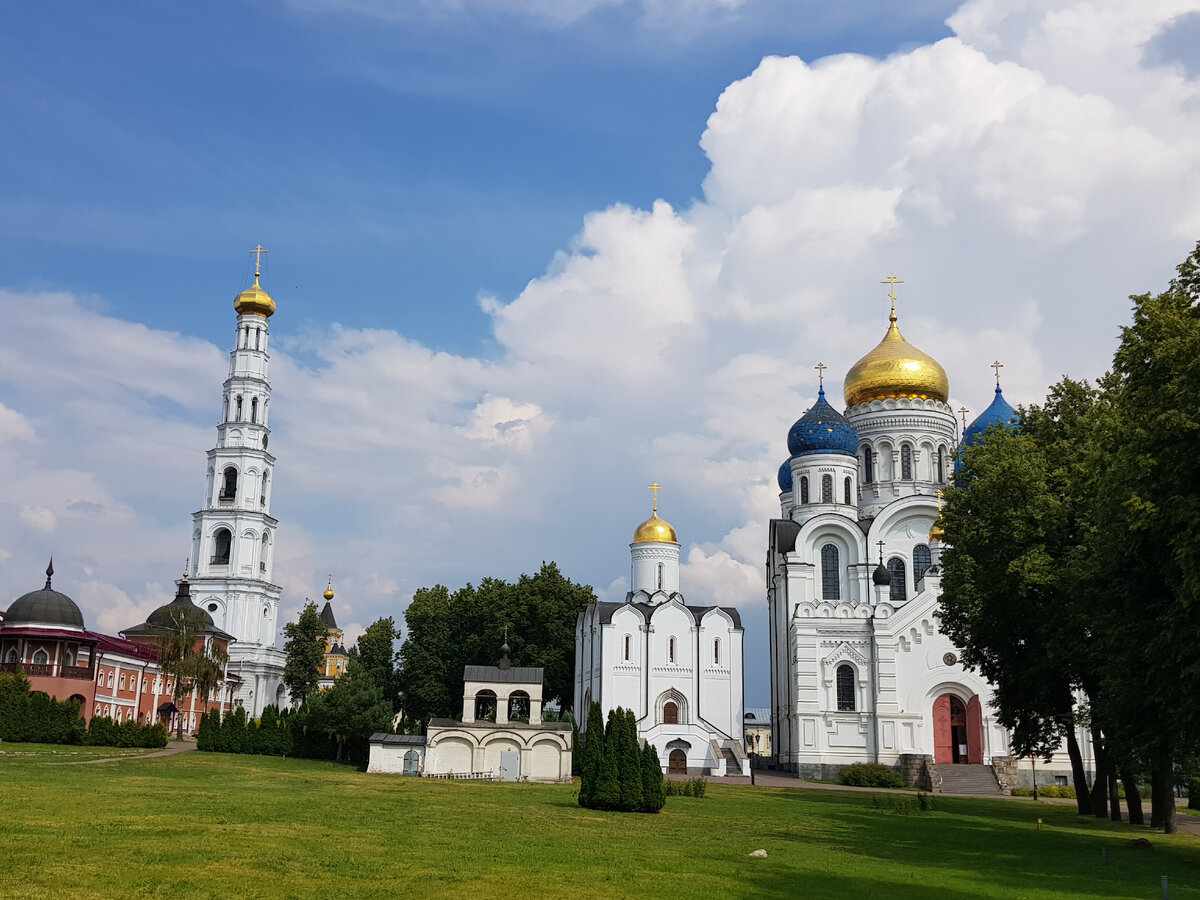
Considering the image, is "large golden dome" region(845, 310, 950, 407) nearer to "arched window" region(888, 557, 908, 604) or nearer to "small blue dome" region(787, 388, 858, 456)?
"small blue dome" region(787, 388, 858, 456)

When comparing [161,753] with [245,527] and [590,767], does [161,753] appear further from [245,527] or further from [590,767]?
[245,527]

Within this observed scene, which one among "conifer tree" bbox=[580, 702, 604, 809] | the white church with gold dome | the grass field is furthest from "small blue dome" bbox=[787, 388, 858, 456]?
"conifer tree" bbox=[580, 702, 604, 809]

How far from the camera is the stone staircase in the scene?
42.7m

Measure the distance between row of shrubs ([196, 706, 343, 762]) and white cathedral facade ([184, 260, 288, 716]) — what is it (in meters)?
23.7

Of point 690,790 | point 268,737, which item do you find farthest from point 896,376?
point 268,737

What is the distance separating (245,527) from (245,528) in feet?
0.21

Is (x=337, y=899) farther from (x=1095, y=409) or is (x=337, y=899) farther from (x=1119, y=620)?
(x=1095, y=409)

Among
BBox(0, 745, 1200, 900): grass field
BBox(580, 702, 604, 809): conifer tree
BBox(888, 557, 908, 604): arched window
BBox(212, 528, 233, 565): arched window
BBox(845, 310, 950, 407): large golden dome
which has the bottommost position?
BBox(0, 745, 1200, 900): grass field

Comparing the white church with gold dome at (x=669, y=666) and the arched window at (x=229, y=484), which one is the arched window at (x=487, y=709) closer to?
the white church with gold dome at (x=669, y=666)

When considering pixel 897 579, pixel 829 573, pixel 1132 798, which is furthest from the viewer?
pixel 829 573

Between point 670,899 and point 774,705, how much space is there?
45.4 metres

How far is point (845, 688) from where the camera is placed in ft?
157

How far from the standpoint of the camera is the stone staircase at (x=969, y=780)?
42.7 meters

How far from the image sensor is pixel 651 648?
5472cm
